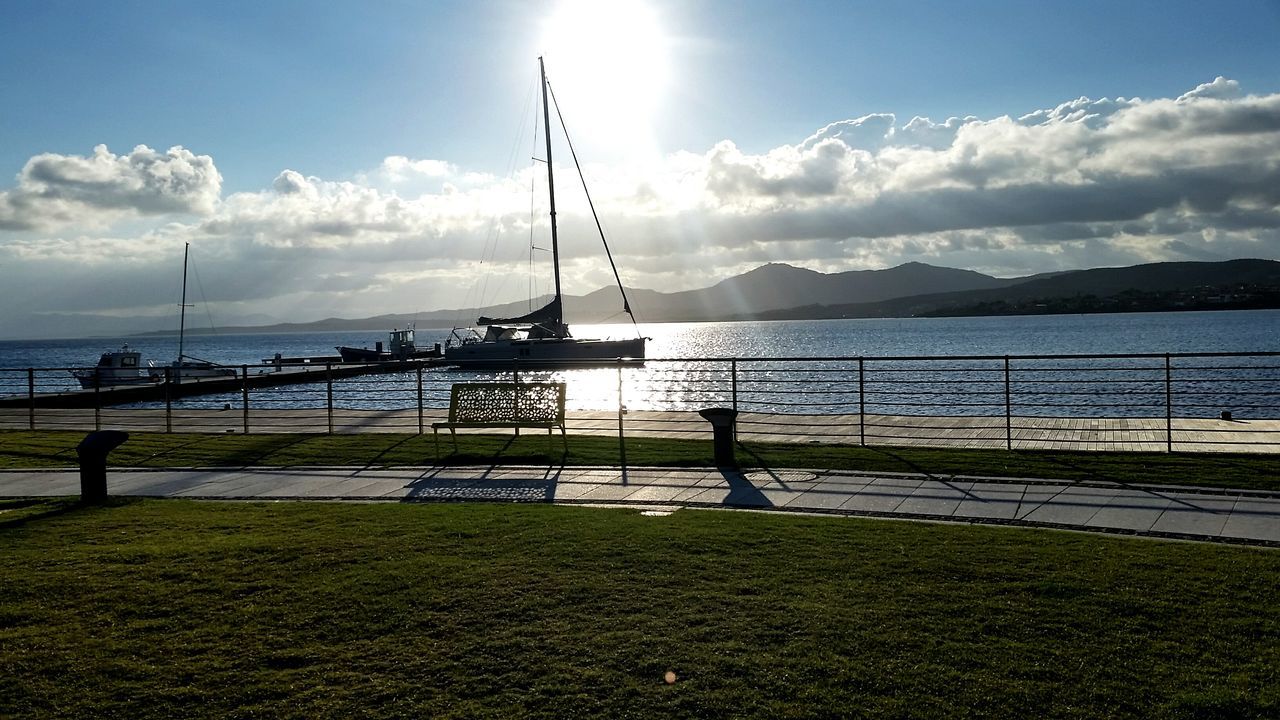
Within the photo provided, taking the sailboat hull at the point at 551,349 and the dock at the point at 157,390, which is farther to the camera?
the sailboat hull at the point at 551,349

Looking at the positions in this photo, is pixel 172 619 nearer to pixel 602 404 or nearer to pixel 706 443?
pixel 706 443

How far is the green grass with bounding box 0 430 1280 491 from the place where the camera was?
928cm

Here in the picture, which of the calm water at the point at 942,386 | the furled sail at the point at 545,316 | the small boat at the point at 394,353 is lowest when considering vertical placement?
the calm water at the point at 942,386

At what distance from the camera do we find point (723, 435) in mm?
10445

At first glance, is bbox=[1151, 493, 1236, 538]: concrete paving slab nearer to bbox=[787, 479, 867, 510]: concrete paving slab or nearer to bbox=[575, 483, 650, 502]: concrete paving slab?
bbox=[787, 479, 867, 510]: concrete paving slab

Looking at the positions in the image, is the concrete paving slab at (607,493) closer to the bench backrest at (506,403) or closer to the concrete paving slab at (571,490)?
the concrete paving slab at (571,490)

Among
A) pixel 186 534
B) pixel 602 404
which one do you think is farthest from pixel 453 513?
pixel 602 404

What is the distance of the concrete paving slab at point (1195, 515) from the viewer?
6.77 metres

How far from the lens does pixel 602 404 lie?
146ft

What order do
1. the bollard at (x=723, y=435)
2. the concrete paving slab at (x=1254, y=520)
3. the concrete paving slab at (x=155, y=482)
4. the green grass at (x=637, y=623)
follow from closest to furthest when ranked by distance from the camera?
the green grass at (x=637, y=623), the concrete paving slab at (x=1254, y=520), the concrete paving slab at (x=155, y=482), the bollard at (x=723, y=435)

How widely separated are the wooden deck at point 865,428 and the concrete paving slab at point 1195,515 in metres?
3.25

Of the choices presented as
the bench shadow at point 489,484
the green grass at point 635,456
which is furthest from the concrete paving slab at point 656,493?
the green grass at point 635,456

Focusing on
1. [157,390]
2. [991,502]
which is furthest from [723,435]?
[157,390]

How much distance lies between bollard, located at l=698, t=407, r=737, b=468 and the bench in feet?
6.87
